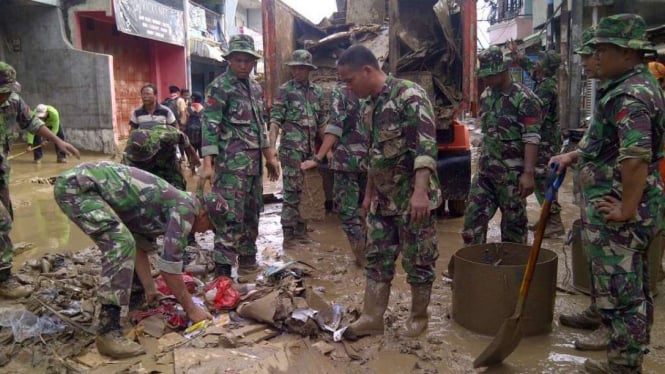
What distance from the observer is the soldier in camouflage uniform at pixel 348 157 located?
202 inches

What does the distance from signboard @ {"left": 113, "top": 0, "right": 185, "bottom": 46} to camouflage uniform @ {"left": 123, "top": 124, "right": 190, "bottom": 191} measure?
10.1 meters

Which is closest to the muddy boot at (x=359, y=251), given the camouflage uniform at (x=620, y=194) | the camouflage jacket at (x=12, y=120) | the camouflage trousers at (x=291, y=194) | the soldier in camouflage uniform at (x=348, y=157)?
the soldier in camouflage uniform at (x=348, y=157)

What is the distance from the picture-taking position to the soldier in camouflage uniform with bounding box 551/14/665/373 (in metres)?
2.53

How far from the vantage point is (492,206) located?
4.38 m

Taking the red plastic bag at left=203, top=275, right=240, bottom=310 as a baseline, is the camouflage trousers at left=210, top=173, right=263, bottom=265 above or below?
above

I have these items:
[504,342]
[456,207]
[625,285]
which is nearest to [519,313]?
[504,342]

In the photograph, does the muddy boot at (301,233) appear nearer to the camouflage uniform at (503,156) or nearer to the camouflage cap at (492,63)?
the camouflage uniform at (503,156)

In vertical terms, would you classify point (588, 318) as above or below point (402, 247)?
below

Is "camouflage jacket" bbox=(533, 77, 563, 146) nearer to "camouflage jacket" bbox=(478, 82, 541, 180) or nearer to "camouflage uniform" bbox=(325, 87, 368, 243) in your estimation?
"camouflage jacket" bbox=(478, 82, 541, 180)

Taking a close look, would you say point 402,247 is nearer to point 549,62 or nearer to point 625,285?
point 625,285

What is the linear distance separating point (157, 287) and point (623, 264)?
3089 mm

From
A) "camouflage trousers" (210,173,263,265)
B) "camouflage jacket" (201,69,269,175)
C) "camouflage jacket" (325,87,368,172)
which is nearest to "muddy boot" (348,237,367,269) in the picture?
"camouflage jacket" (325,87,368,172)

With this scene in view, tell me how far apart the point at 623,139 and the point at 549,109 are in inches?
140

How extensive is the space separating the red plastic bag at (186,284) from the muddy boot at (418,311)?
166 cm
